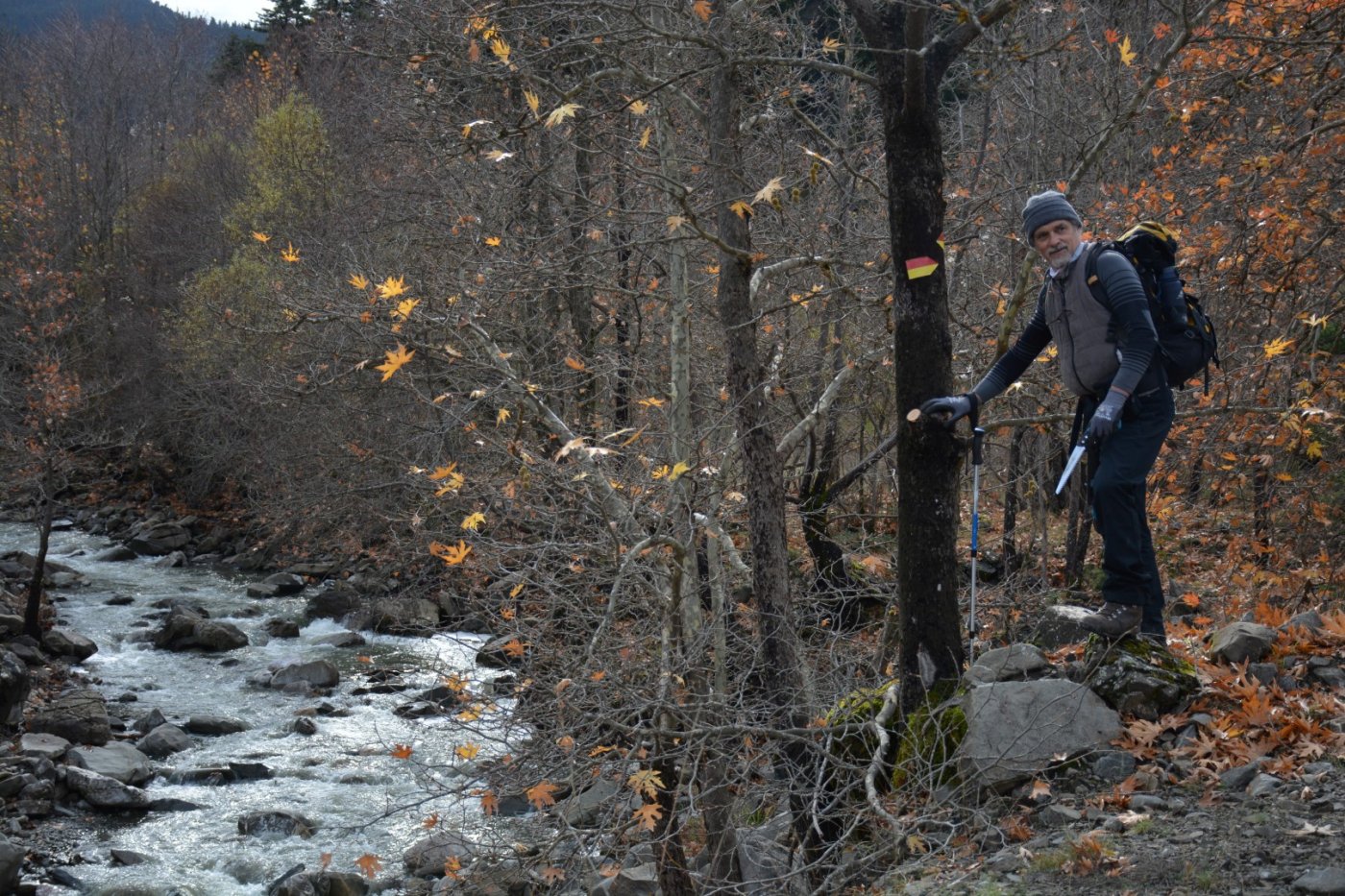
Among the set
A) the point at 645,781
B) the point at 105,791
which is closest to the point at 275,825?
the point at 105,791

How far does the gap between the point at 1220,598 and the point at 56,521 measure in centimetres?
2399

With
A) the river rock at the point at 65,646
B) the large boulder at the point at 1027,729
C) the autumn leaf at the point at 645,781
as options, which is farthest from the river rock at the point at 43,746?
the large boulder at the point at 1027,729

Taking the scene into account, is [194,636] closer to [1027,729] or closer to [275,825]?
[275,825]

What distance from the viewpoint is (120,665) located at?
15719 mm

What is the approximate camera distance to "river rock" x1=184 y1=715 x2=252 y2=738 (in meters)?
13.3

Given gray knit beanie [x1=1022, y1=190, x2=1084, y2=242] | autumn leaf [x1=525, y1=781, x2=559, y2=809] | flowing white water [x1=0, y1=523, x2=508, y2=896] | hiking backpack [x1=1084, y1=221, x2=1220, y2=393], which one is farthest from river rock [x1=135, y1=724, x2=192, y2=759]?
hiking backpack [x1=1084, y1=221, x2=1220, y2=393]

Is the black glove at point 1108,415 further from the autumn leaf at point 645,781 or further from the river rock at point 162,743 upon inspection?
the river rock at point 162,743

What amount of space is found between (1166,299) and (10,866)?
978 centimetres

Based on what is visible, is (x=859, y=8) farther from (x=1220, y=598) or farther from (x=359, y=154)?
(x=359, y=154)

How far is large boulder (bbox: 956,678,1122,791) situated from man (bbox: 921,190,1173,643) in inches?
Answer: 15.4

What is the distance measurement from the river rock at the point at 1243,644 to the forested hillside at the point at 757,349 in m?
0.55

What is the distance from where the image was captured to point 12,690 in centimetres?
1296

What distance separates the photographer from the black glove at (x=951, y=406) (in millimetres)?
4891

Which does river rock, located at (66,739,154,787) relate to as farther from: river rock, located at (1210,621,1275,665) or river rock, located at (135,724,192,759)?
river rock, located at (1210,621,1275,665)
